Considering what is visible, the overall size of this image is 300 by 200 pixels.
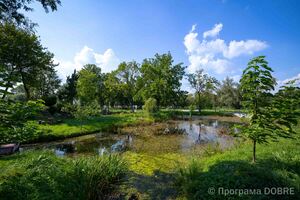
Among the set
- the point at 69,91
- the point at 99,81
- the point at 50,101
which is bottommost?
the point at 50,101

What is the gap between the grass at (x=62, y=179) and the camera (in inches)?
169

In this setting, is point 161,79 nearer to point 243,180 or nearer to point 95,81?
point 95,81

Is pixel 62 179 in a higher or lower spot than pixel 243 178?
lower

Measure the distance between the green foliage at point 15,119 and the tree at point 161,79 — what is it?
111ft

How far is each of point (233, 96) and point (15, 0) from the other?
61.7 metres

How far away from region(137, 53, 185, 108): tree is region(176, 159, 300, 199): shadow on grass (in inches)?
1263

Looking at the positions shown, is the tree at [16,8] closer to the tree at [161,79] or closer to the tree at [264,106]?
the tree at [264,106]

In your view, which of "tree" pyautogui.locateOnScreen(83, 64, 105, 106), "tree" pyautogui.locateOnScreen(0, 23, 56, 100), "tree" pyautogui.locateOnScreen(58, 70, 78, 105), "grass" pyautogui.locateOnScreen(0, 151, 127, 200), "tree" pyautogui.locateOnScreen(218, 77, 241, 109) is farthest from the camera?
"tree" pyautogui.locateOnScreen(218, 77, 241, 109)

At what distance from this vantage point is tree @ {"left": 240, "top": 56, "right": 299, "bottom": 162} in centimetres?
586

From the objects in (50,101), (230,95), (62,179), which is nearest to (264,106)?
(62,179)

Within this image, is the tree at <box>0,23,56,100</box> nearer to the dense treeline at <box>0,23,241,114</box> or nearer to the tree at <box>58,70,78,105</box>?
the dense treeline at <box>0,23,241,114</box>

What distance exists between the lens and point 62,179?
5199 millimetres

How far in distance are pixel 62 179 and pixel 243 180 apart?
5121 millimetres

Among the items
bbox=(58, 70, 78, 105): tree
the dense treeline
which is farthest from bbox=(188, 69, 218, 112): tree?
bbox=(58, 70, 78, 105): tree
